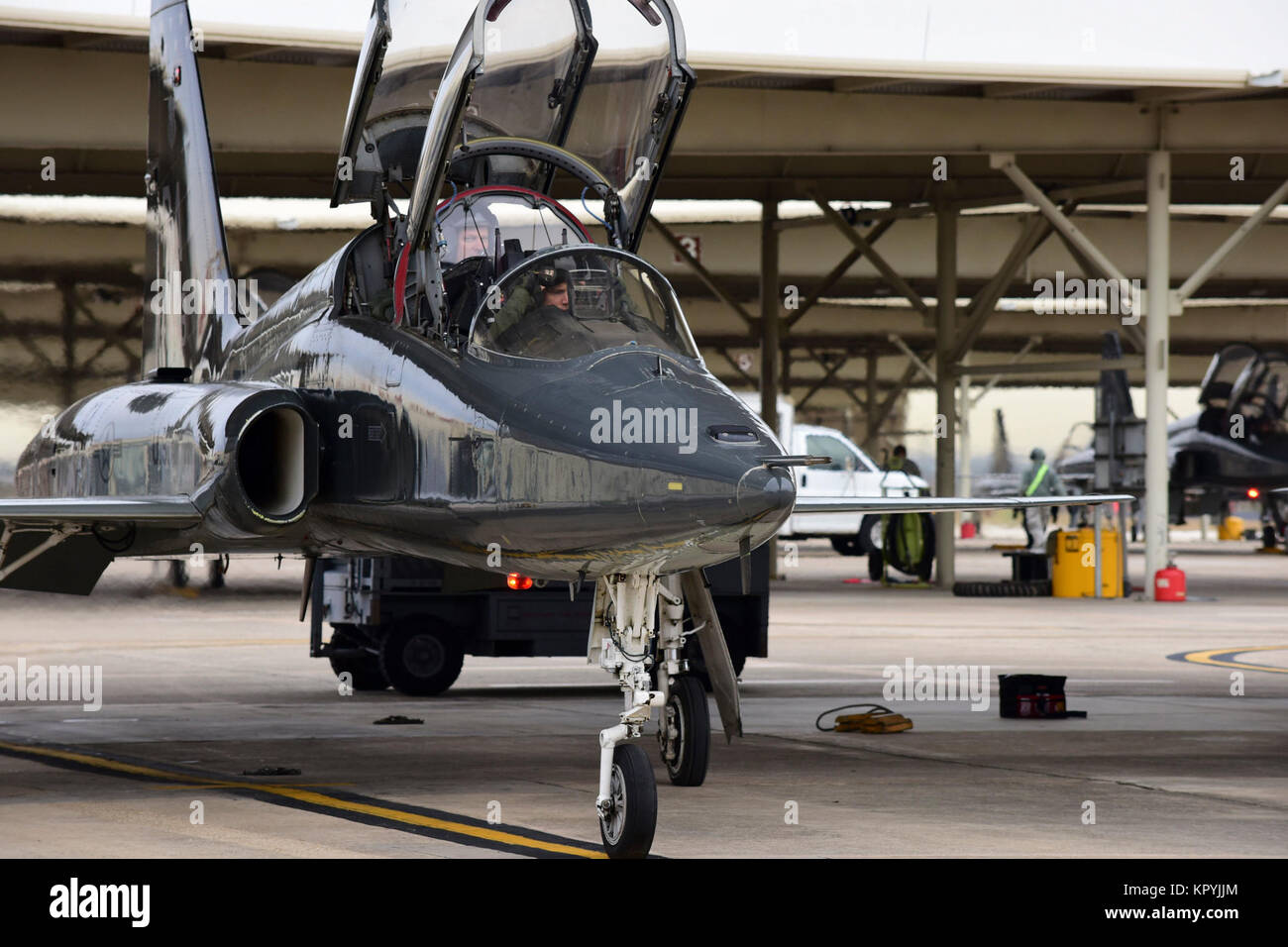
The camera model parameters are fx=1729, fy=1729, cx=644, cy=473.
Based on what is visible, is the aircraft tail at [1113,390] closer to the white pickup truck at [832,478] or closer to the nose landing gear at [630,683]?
the white pickup truck at [832,478]

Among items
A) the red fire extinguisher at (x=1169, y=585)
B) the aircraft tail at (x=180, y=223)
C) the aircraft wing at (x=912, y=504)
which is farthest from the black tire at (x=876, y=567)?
the aircraft wing at (x=912, y=504)

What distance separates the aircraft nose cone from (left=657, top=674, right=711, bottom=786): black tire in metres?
2.86

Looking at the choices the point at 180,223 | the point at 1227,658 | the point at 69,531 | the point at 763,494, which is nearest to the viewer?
the point at 763,494

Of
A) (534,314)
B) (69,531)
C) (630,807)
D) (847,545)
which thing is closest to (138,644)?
(69,531)

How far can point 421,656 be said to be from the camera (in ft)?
49.4

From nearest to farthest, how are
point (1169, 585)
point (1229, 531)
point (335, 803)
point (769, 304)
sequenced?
point (335, 803) → point (1169, 585) → point (769, 304) → point (1229, 531)

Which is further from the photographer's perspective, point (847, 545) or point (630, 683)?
point (847, 545)

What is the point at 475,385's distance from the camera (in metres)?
8.39

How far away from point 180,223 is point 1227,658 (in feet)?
38.8

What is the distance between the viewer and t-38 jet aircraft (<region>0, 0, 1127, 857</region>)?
755cm

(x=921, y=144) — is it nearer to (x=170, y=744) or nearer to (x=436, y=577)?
(x=436, y=577)

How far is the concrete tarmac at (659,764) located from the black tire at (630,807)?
32 cm

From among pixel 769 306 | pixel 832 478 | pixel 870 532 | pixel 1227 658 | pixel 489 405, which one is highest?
pixel 769 306

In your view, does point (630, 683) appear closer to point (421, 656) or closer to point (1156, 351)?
point (421, 656)
